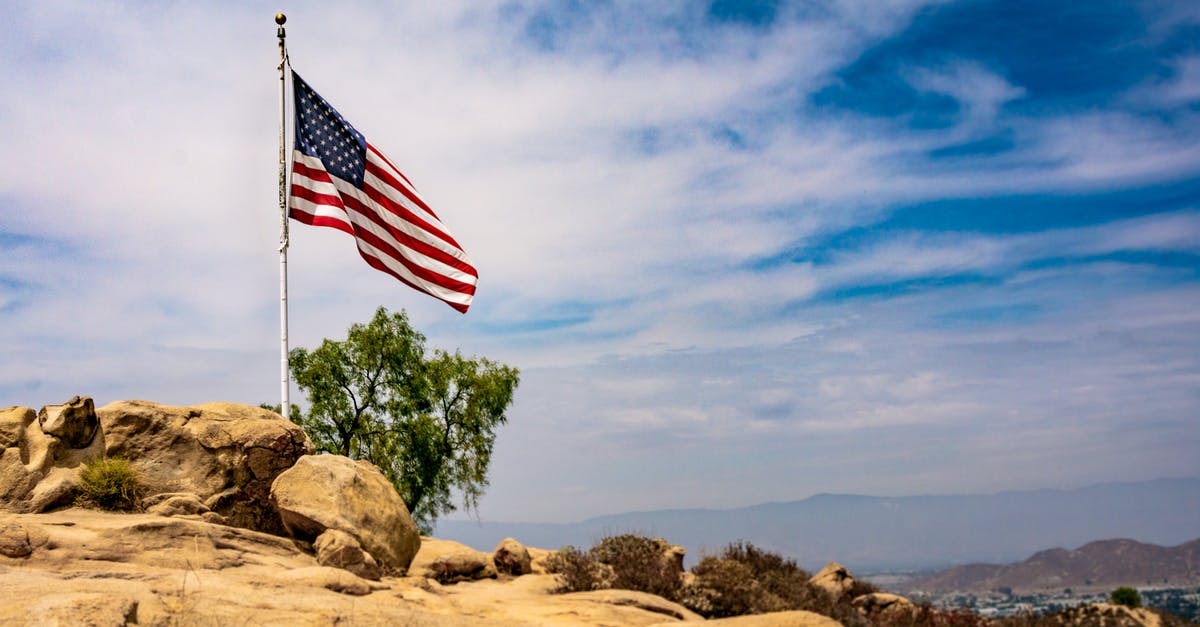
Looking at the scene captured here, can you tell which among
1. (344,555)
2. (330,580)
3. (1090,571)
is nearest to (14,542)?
(330,580)

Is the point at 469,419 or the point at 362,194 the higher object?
the point at 362,194

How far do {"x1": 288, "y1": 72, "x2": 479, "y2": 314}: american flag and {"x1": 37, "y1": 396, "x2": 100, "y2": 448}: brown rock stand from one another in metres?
6.89

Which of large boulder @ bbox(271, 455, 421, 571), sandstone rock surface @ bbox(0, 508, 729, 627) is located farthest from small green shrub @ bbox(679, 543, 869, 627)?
large boulder @ bbox(271, 455, 421, 571)

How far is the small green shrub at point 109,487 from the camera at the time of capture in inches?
661

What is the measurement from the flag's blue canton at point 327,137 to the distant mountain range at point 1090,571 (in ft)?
383

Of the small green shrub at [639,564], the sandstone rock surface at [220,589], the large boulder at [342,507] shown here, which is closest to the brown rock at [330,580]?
the sandstone rock surface at [220,589]

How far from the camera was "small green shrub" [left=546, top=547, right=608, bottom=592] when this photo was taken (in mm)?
18953

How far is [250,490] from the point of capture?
61.2 feet

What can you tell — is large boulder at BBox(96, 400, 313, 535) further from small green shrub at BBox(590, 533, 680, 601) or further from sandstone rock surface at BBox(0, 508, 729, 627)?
small green shrub at BBox(590, 533, 680, 601)

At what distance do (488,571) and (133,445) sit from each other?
8.07m

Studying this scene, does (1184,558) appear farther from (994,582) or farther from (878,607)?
(878,607)

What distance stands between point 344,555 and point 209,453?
4.80 m

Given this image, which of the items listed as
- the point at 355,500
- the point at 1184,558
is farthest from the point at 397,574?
the point at 1184,558

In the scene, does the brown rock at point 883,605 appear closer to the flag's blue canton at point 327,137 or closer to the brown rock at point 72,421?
the flag's blue canton at point 327,137
